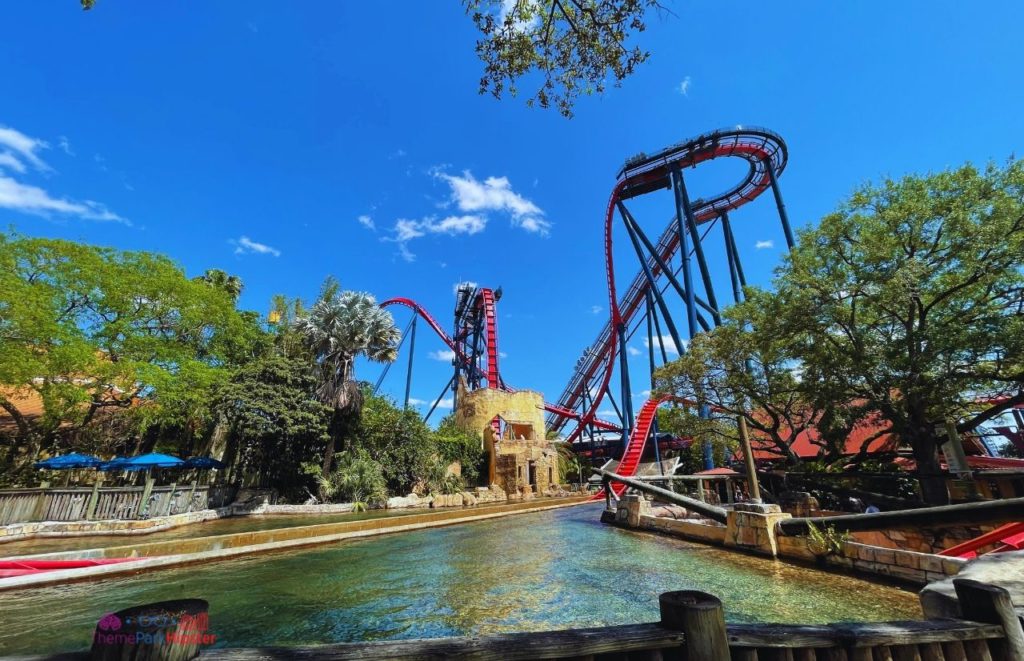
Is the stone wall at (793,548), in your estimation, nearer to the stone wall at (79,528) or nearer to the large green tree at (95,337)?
the stone wall at (79,528)

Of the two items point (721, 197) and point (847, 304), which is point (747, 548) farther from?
point (721, 197)

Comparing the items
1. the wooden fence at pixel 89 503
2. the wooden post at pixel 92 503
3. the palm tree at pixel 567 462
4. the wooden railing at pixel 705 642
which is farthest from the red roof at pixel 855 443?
the wooden post at pixel 92 503

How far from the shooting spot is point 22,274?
12289 mm

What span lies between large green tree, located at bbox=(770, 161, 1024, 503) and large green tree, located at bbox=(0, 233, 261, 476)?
1793cm

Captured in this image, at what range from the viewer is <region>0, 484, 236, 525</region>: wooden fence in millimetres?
9406

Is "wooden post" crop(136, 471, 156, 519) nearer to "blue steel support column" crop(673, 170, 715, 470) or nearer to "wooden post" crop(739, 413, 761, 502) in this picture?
"wooden post" crop(739, 413, 761, 502)

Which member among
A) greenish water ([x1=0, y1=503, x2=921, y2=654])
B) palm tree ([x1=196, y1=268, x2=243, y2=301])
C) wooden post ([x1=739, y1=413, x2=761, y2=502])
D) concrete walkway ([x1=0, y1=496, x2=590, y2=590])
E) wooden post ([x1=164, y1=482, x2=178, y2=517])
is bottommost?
greenish water ([x1=0, y1=503, x2=921, y2=654])

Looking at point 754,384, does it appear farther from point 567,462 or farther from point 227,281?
point 227,281

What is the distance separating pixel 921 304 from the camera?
848cm

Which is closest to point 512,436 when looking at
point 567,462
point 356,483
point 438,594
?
Answer: point 567,462

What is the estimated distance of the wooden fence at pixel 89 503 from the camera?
9.41 m

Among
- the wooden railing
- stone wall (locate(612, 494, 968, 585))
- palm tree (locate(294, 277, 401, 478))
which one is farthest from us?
palm tree (locate(294, 277, 401, 478))

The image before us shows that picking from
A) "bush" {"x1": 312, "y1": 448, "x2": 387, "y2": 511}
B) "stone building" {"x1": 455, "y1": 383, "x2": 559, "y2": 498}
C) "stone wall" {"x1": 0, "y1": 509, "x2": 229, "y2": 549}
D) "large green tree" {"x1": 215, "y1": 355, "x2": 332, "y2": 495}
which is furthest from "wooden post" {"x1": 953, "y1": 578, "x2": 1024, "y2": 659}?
"stone building" {"x1": 455, "y1": 383, "x2": 559, "y2": 498}

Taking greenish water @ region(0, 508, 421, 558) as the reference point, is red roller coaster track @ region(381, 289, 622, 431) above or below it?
above
